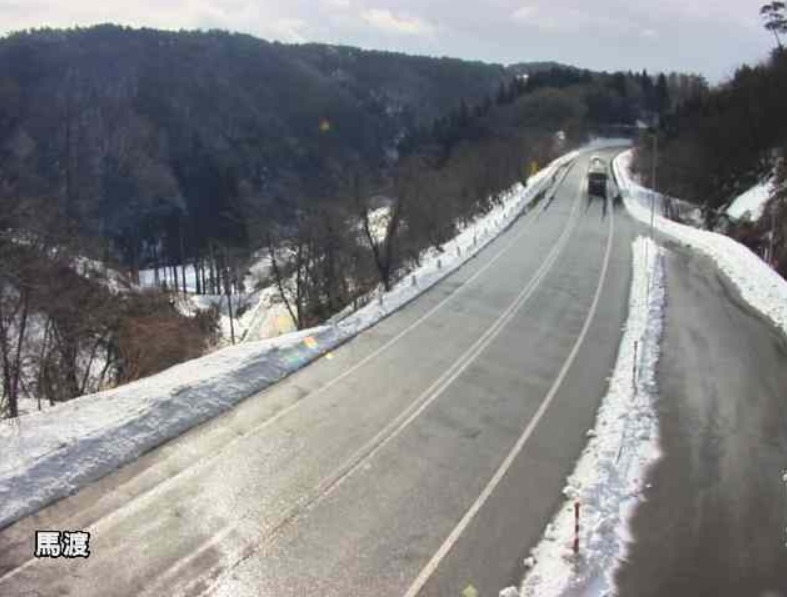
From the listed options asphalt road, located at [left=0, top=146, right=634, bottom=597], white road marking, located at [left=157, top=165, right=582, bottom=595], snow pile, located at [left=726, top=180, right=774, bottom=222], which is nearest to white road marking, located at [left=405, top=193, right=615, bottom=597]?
asphalt road, located at [left=0, top=146, right=634, bottom=597]

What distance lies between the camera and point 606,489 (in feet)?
37.8

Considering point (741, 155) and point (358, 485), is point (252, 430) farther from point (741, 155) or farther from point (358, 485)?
point (741, 155)

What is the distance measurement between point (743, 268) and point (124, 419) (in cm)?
2415

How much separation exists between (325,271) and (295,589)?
4407cm

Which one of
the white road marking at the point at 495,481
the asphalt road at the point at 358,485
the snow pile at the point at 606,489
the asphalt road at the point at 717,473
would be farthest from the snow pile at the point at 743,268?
the asphalt road at the point at 358,485

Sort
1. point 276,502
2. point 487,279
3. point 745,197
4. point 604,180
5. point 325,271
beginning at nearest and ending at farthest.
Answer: point 276,502, point 487,279, point 745,197, point 325,271, point 604,180

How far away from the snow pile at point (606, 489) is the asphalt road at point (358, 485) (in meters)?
0.28

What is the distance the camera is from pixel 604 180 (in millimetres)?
61938

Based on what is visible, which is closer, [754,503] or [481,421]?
[754,503]

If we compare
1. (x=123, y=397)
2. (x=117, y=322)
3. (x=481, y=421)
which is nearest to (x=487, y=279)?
(x=117, y=322)

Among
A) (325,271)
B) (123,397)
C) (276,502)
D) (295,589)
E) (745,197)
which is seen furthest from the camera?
(325,271)

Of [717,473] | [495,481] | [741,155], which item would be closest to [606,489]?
[495,481]

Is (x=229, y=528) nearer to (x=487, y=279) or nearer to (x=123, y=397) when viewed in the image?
(x=123, y=397)

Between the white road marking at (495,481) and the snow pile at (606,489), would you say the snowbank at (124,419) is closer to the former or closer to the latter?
the white road marking at (495,481)
